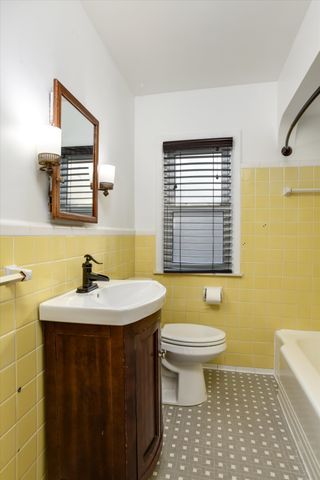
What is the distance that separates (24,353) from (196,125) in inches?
86.9

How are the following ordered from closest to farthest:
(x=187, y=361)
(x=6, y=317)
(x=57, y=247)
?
(x=6, y=317) < (x=57, y=247) < (x=187, y=361)

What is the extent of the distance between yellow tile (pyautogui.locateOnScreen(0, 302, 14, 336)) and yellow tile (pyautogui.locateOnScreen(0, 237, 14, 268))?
0.15 m

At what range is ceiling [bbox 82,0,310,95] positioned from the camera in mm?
1570

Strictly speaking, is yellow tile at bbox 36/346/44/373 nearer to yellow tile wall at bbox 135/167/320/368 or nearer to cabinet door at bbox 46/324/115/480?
cabinet door at bbox 46/324/115/480

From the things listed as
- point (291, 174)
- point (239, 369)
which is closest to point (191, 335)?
point (239, 369)

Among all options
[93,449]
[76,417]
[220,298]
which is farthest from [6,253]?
[220,298]

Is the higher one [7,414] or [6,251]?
[6,251]

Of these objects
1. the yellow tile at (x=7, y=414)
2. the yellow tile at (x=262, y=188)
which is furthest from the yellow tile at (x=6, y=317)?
the yellow tile at (x=262, y=188)

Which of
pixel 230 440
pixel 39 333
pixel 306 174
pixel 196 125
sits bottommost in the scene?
pixel 230 440

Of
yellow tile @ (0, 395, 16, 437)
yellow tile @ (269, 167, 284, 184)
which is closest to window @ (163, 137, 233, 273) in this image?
yellow tile @ (269, 167, 284, 184)

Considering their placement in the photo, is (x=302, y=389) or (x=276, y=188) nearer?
(x=302, y=389)

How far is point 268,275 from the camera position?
233 cm

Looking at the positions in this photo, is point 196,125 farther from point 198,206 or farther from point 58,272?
point 58,272

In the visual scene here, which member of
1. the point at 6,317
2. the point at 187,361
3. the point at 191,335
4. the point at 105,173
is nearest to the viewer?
the point at 6,317
